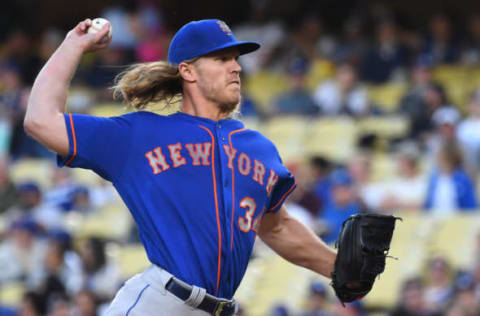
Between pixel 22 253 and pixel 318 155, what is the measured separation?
2930mm

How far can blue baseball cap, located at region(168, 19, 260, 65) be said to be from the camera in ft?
12.4

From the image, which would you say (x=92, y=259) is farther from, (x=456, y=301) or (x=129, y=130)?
(x=129, y=130)

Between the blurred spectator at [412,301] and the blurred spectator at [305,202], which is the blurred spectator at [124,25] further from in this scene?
the blurred spectator at [412,301]

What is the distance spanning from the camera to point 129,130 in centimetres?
367

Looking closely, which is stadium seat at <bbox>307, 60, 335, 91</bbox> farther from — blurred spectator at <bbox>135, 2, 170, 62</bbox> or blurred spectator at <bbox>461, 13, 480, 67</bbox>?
blurred spectator at <bbox>135, 2, 170, 62</bbox>

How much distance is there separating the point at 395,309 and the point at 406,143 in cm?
257

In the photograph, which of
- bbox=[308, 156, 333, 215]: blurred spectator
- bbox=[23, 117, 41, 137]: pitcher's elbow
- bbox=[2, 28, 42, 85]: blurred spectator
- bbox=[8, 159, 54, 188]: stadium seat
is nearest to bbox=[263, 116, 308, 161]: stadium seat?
bbox=[308, 156, 333, 215]: blurred spectator

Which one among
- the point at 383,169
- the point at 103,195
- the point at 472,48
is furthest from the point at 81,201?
the point at 472,48

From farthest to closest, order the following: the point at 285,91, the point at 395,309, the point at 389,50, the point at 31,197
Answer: the point at 285,91 → the point at 389,50 → the point at 31,197 → the point at 395,309

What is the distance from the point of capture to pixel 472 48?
11219 mm

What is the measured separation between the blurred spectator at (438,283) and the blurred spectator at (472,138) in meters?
1.76

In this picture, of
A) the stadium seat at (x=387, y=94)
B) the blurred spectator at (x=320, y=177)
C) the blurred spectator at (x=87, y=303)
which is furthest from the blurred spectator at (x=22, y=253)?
the stadium seat at (x=387, y=94)

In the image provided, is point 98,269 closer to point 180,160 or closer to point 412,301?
point 412,301

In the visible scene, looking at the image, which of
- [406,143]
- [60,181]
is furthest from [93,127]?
[60,181]
